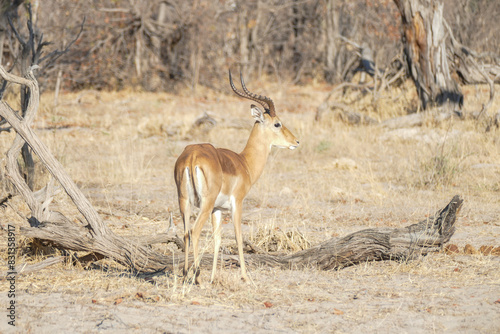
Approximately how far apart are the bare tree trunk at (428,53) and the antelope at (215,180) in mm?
8685

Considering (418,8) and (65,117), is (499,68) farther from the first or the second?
(65,117)

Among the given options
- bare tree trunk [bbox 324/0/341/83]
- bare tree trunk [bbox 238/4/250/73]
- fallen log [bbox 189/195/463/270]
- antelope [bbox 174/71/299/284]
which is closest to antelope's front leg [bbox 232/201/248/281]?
antelope [bbox 174/71/299/284]

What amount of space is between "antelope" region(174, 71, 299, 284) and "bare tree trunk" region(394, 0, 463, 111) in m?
8.69

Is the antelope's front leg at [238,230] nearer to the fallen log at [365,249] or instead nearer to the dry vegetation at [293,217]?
the dry vegetation at [293,217]

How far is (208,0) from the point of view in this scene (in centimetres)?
2055

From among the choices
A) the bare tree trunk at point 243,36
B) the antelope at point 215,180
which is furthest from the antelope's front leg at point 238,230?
the bare tree trunk at point 243,36

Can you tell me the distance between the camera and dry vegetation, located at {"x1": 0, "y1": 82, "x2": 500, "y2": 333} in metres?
4.14

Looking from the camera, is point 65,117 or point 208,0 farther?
point 208,0

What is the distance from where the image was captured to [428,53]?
44.4 feet

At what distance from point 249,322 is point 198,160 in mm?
1214

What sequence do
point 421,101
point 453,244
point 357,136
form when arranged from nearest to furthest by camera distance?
point 453,244 → point 357,136 → point 421,101

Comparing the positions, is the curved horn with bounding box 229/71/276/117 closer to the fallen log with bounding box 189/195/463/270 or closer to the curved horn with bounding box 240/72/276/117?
the curved horn with bounding box 240/72/276/117

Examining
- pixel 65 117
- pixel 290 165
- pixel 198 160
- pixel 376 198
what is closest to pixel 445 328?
pixel 198 160

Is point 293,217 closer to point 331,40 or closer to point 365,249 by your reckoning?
point 365,249
